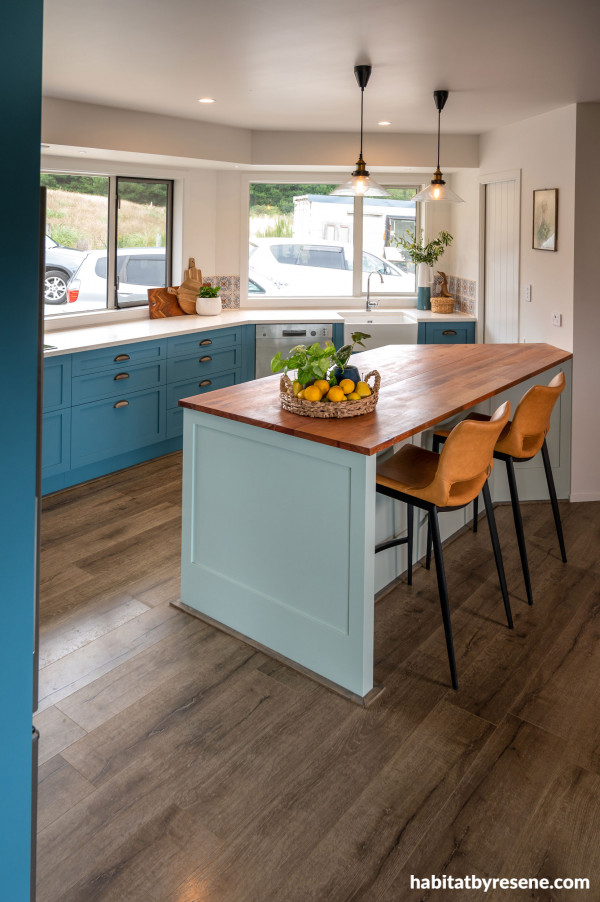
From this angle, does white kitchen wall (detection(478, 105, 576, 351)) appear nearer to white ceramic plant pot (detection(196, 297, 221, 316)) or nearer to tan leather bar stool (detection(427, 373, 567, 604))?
tan leather bar stool (detection(427, 373, 567, 604))

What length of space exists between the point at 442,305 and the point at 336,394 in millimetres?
3663

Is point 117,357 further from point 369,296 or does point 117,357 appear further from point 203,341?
point 369,296

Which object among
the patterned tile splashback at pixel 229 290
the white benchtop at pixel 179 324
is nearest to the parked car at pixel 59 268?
the white benchtop at pixel 179 324

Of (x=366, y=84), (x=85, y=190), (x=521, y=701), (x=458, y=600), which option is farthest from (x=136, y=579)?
(x=85, y=190)

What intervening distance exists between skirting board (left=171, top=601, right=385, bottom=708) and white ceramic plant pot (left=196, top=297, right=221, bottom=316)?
10.8 feet

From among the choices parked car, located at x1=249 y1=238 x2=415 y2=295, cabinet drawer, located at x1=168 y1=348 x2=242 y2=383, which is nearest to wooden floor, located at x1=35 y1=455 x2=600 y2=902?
cabinet drawer, located at x1=168 y1=348 x2=242 y2=383

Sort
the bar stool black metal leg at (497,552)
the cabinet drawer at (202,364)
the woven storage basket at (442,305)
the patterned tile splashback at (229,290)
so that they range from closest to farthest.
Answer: the bar stool black metal leg at (497,552) → the cabinet drawer at (202,364) → the woven storage basket at (442,305) → the patterned tile splashback at (229,290)

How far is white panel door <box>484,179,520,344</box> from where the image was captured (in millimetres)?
5051

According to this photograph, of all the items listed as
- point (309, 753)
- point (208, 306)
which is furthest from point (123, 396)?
point (309, 753)

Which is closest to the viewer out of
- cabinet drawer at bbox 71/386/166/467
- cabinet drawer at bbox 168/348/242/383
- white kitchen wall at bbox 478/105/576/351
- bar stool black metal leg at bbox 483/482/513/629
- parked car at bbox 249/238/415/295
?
bar stool black metal leg at bbox 483/482/513/629

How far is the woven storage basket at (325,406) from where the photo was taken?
2.71m

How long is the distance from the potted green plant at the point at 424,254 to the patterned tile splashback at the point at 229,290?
152 centimetres

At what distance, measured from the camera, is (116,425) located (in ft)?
15.6

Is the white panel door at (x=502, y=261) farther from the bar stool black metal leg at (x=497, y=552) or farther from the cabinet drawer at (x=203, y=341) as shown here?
the bar stool black metal leg at (x=497, y=552)
